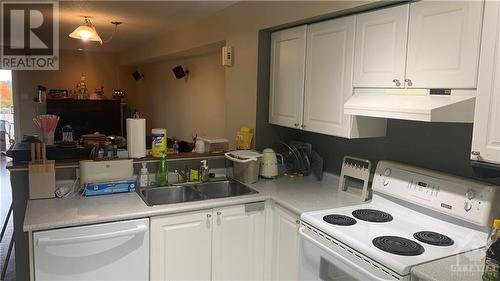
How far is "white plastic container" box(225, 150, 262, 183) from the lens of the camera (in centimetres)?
285

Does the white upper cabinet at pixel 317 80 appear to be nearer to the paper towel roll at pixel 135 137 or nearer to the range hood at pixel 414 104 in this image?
the range hood at pixel 414 104

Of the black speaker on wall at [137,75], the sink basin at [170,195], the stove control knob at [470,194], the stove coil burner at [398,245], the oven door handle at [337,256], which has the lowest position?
the oven door handle at [337,256]

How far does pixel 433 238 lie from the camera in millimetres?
1849

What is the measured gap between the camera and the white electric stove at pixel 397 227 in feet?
5.64

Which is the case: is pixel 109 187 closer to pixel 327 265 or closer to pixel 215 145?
pixel 215 145

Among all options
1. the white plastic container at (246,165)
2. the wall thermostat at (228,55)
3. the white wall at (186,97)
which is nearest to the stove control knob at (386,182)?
the white plastic container at (246,165)

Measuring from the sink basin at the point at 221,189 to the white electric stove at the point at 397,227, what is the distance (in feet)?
2.69

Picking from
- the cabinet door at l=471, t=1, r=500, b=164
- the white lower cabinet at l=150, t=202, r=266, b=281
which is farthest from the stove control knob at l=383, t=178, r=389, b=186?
the white lower cabinet at l=150, t=202, r=266, b=281

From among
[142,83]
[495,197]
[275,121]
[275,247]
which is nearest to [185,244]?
[275,247]

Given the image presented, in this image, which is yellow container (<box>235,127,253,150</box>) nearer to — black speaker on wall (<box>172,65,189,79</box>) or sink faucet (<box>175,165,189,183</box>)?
sink faucet (<box>175,165,189,183</box>)

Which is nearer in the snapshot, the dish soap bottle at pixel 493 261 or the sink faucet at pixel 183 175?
the dish soap bottle at pixel 493 261

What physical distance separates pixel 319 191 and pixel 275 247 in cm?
51

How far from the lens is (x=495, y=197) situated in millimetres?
1750

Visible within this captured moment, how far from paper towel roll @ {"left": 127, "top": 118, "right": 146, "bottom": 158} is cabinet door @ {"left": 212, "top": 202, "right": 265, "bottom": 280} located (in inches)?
31.0
